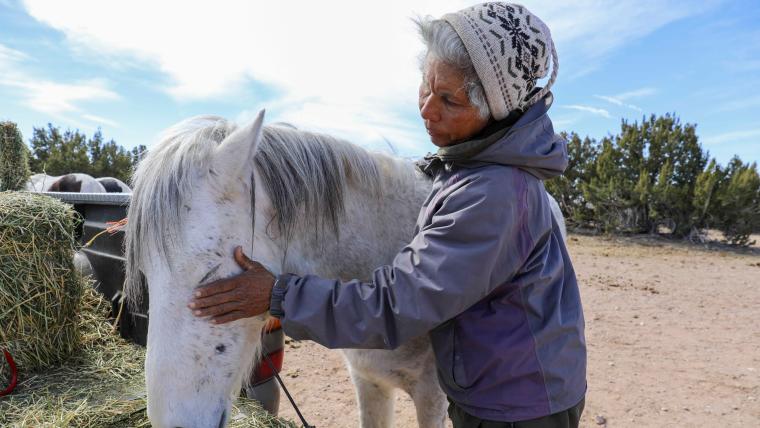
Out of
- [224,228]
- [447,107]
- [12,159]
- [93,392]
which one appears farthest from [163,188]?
[12,159]

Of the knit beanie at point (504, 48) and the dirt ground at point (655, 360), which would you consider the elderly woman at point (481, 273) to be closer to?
the knit beanie at point (504, 48)

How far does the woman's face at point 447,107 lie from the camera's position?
1204 millimetres

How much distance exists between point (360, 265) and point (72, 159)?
20721 mm

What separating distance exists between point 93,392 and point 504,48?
8.16ft

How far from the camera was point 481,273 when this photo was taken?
1.08m

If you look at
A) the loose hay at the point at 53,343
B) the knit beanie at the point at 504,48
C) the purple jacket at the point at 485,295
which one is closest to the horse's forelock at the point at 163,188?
the purple jacket at the point at 485,295

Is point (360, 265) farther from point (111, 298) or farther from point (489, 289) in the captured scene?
point (111, 298)

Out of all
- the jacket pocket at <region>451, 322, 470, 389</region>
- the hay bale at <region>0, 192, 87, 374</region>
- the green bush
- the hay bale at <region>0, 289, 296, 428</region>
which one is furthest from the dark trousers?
the green bush

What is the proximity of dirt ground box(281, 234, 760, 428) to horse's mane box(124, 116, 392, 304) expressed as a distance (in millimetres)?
2596

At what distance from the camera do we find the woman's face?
3.95 ft

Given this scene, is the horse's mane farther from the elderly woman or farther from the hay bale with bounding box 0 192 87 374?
the hay bale with bounding box 0 192 87 374

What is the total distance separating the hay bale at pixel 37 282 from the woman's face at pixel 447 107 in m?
2.27

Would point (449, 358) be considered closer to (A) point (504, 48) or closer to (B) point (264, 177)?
(B) point (264, 177)

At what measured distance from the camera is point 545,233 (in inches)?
48.3
